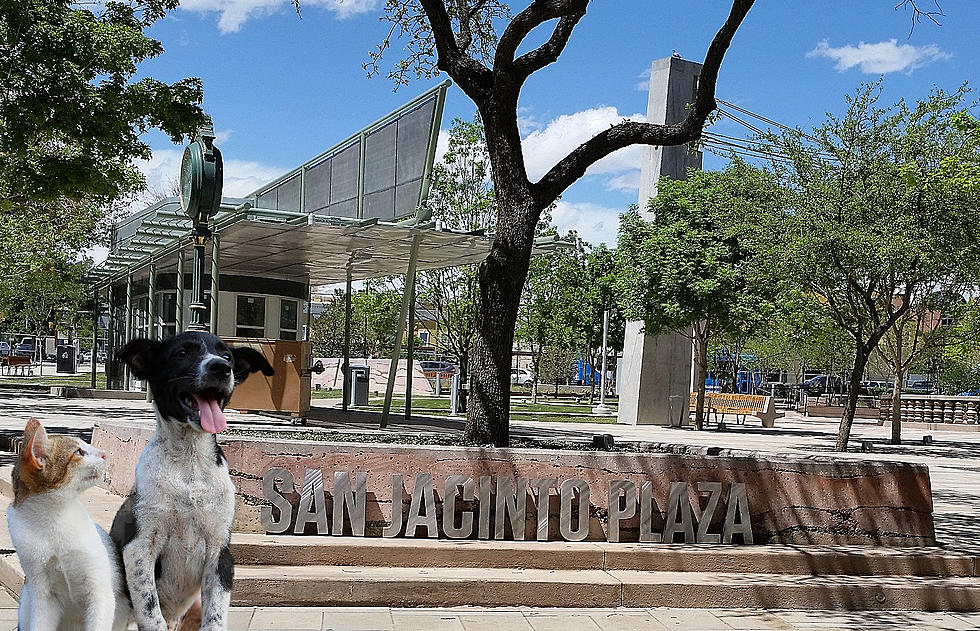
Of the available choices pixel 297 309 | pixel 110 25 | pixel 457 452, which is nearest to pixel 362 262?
pixel 297 309

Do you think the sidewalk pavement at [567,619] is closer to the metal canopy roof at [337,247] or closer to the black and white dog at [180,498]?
the black and white dog at [180,498]

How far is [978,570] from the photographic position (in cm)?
701

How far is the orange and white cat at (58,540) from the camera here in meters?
2.25

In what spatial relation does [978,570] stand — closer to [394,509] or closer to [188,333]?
[394,509]

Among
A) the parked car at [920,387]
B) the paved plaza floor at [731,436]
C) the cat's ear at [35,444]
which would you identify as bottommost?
the parked car at [920,387]

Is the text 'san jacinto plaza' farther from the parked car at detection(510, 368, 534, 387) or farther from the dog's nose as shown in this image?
the parked car at detection(510, 368, 534, 387)

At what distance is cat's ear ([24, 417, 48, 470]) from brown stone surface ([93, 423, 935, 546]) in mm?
4422

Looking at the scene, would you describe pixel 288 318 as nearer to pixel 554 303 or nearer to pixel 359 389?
pixel 359 389

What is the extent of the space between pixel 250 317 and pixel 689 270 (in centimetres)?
1137

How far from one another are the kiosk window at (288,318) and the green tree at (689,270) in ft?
29.0

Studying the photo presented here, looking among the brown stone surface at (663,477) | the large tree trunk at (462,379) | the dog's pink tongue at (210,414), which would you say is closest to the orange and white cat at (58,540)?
the dog's pink tongue at (210,414)

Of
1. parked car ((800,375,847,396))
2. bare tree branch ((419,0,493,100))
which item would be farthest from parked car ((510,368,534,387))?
bare tree branch ((419,0,493,100))

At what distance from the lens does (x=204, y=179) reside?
26.6 ft

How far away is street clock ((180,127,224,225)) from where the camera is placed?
8086 millimetres
